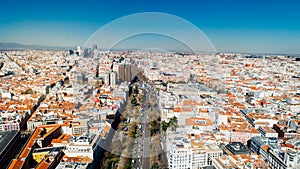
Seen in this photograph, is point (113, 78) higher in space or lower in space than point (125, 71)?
lower

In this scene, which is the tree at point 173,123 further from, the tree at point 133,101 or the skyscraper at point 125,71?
the skyscraper at point 125,71

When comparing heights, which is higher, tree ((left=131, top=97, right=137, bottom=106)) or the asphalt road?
tree ((left=131, top=97, right=137, bottom=106))

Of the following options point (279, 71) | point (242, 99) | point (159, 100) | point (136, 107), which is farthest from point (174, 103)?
point (279, 71)

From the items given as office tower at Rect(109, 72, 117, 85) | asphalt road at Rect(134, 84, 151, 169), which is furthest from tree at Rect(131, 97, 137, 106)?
office tower at Rect(109, 72, 117, 85)

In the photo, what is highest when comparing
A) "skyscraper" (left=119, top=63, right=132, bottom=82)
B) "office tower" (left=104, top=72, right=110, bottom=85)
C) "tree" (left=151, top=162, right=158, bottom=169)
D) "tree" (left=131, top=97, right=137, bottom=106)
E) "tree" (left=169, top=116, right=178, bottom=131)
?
"skyscraper" (left=119, top=63, right=132, bottom=82)

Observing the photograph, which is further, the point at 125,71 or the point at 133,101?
the point at 125,71

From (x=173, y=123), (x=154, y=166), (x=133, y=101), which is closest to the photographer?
(x=154, y=166)

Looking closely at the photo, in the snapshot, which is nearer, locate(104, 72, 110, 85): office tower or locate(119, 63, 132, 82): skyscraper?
locate(119, 63, 132, 82): skyscraper

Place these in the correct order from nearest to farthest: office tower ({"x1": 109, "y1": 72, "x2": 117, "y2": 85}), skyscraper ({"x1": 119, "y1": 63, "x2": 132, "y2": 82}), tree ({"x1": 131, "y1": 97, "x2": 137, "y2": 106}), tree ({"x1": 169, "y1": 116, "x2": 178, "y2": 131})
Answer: tree ({"x1": 169, "y1": 116, "x2": 178, "y2": 131}) → tree ({"x1": 131, "y1": 97, "x2": 137, "y2": 106}) → skyscraper ({"x1": 119, "y1": 63, "x2": 132, "y2": 82}) → office tower ({"x1": 109, "y1": 72, "x2": 117, "y2": 85})

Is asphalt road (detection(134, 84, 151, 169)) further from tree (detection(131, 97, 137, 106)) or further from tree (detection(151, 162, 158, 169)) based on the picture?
tree (detection(131, 97, 137, 106))

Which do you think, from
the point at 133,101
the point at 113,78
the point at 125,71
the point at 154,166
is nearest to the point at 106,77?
the point at 113,78

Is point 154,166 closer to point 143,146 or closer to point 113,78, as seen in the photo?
point 143,146
